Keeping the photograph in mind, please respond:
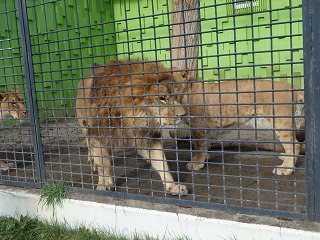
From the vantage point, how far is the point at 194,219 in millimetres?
2584

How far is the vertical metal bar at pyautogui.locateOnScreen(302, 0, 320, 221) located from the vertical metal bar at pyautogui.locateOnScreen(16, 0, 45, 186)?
2.46 m

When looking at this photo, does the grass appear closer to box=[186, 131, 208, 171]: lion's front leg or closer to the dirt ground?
the dirt ground

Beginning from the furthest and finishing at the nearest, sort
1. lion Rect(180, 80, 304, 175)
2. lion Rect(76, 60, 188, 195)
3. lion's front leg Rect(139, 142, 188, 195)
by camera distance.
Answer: lion Rect(180, 80, 304, 175) < lion's front leg Rect(139, 142, 188, 195) < lion Rect(76, 60, 188, 195)

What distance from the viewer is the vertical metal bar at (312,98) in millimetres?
2082

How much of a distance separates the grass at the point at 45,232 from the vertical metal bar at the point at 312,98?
1.26m

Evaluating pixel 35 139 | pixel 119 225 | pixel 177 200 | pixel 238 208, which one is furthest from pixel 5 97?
pixel 238 208

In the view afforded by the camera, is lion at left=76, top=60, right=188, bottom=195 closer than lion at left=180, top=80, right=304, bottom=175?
Yes

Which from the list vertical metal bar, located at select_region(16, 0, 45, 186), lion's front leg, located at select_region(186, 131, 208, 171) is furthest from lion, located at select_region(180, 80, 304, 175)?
vertical metal bar, located at select_region(16, 0, 45, 186)

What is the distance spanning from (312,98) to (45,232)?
241cm

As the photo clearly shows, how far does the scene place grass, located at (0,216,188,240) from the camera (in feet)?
9.36

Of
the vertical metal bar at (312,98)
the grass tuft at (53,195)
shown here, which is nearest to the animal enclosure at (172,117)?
the vertical metal bar at (312,98)

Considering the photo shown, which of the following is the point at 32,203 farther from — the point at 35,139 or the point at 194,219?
the point at 194,219

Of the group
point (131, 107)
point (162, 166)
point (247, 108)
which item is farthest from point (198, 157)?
point (131, 107)

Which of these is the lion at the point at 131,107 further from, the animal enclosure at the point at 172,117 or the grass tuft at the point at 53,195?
the grass tuft at the point at 53,195
